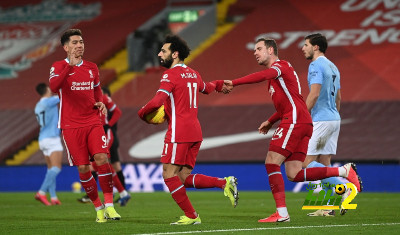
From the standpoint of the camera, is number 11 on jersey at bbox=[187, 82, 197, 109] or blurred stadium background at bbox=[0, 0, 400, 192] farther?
blurred stadium background at bbox=[0, 0, 400, 192]

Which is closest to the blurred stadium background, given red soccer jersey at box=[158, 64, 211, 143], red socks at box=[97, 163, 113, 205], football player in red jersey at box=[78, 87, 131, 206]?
football player in red jersey at box=[78, 87, 131, 206]

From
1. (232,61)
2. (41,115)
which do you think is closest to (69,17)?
(232,61)

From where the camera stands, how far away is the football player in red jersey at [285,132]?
911cm

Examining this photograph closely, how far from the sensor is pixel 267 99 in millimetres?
22859

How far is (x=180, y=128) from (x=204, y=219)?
1734mm

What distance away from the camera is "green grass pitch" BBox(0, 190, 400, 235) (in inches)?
329

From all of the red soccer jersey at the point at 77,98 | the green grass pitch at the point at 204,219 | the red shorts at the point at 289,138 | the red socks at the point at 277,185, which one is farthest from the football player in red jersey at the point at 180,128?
the red soccer jersey at the point at 77,98

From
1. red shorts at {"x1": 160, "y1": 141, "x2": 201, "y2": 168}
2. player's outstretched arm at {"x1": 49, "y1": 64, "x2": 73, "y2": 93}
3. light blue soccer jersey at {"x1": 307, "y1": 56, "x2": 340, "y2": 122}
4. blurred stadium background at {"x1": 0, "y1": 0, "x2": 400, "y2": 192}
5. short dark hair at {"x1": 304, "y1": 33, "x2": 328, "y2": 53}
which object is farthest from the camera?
blurred stadium background at {"x1": 0, "y1": 0, "x2": 400, "y2": 192}

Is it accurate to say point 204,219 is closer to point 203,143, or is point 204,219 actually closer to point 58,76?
point 58,76

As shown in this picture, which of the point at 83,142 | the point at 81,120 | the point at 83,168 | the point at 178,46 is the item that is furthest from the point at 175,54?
the point at 83,168

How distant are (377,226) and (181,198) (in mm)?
2105

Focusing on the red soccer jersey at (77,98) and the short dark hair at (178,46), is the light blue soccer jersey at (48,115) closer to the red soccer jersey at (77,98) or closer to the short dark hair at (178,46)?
the red soccer jersey at (77,98)

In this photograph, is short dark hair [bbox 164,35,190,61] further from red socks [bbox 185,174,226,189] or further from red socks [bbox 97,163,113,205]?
red socks [bbox 97,163,113,205]

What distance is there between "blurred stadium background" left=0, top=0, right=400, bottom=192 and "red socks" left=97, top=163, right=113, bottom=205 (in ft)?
28.6
